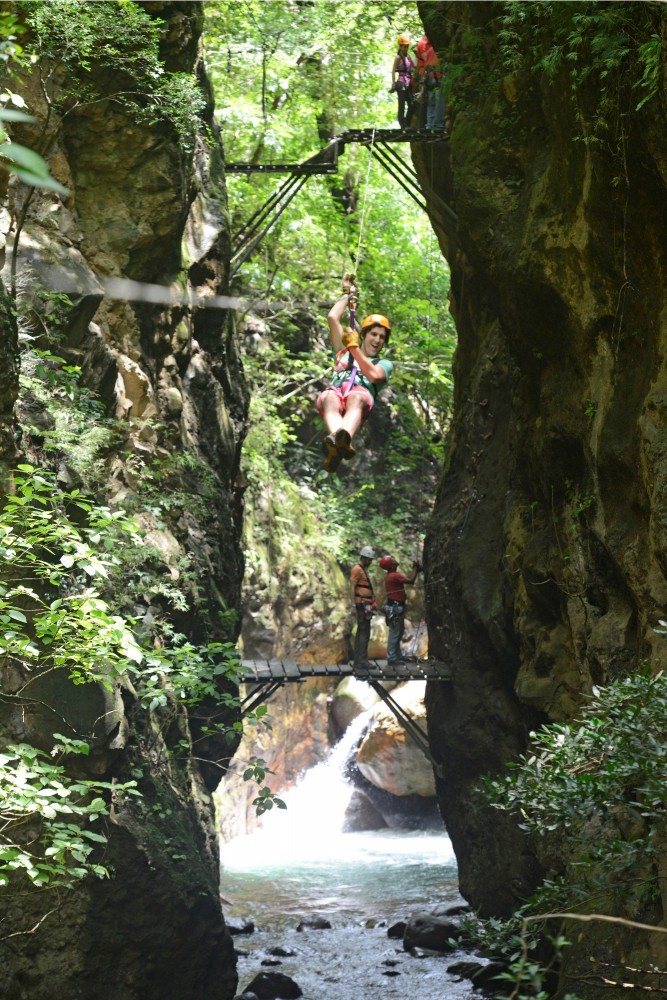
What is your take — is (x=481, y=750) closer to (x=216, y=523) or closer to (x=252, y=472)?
(x=216, y=523)

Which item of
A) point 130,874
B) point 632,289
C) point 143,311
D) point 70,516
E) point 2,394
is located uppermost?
point 143,311

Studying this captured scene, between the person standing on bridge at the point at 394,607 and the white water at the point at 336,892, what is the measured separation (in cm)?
303

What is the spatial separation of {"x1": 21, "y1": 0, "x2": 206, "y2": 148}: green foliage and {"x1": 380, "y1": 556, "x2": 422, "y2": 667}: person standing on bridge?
539 cm

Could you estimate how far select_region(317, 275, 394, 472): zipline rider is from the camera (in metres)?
9.20

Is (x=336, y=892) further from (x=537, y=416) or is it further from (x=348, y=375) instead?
(x=537, y=416)

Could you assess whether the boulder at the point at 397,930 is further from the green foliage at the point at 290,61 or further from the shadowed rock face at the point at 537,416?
the green foliage at the point at 290,61

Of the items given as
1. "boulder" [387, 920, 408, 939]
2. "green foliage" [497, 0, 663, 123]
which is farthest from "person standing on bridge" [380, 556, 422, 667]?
"green foliage" [497, 0, 663, 123]

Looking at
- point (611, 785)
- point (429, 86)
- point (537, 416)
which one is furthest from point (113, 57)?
point (611, 785)

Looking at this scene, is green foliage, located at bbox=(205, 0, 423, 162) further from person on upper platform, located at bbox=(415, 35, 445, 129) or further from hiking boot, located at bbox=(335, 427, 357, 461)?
hiking boot, located at bbox=(335, 427, 357, 461)

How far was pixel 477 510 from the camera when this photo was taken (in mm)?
10672

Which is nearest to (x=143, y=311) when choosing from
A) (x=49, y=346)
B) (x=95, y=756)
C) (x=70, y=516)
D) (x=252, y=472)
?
(x=49, y=346)

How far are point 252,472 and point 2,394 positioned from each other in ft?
32.1

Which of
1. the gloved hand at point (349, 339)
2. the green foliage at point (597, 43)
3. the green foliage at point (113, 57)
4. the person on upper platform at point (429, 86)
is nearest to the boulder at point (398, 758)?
the gloved hand at point (349, 339)

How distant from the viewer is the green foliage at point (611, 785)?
405 cm
